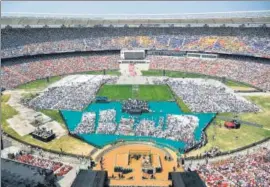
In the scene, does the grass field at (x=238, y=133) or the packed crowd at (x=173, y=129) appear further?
the packed crowd at (x=173, y=129)

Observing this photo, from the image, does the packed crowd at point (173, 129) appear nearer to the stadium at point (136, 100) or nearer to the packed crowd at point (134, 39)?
the stadium at point (136, 100)

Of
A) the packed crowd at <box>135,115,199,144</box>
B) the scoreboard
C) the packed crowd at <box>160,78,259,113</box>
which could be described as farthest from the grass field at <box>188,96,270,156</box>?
the scoreboard

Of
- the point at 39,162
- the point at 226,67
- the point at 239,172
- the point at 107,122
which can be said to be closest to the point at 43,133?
the point at 39,162

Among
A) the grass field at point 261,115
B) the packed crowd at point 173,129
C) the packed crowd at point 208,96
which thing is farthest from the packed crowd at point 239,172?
the packed crowd at point 208,96

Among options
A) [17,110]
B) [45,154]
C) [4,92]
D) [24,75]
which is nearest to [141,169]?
[45,154]

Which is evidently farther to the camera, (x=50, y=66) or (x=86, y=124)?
(x=50, y=66)

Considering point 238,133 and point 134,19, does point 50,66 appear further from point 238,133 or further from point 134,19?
point 238,133

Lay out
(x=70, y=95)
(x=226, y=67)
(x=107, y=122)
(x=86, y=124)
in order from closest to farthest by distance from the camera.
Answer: (x=86, y=124), (x=107, y=122), (x=70, y=95), (x=226, y=67)
